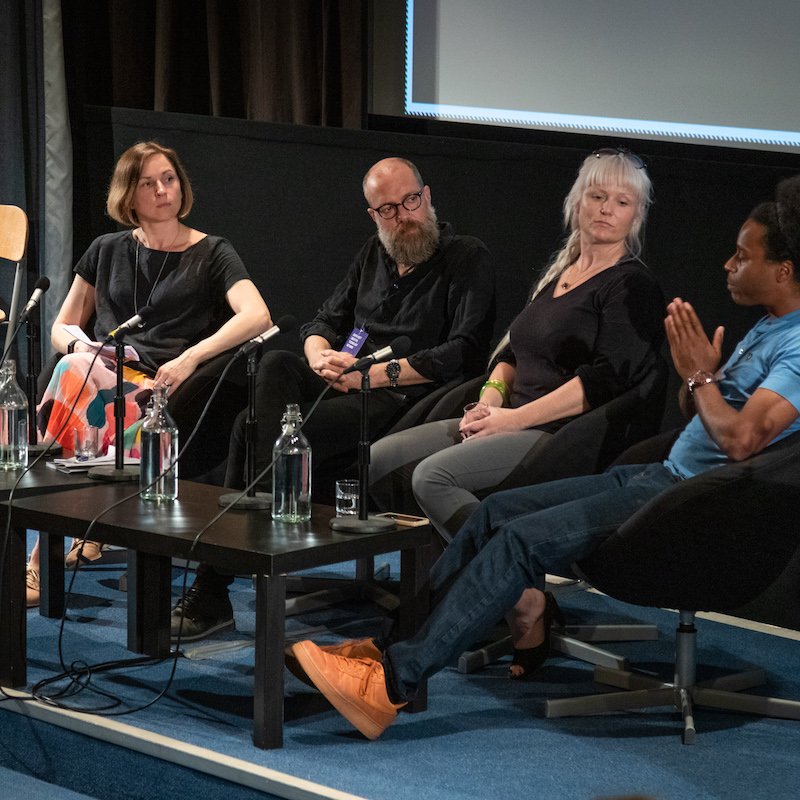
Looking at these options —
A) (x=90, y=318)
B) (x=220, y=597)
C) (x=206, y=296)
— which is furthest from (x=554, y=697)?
(x=90, y=318)

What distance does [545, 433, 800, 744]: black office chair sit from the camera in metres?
2.31

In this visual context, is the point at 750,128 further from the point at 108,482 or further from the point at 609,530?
the point at 108,482

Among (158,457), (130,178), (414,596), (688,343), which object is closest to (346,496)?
(414,596)

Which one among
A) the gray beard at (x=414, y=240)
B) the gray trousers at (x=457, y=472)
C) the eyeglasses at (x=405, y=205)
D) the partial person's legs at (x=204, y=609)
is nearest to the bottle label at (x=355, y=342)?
the gray beard at (x=414, y=240)

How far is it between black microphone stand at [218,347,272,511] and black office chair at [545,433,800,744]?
71cm

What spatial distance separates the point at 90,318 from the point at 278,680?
2.21 metres

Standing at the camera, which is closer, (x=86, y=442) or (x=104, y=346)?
(x=86, y=442)

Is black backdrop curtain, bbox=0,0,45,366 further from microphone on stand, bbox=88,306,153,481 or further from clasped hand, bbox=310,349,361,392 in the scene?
microphone on stand, bbox=88,306,153,481

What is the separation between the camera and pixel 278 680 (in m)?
2.26

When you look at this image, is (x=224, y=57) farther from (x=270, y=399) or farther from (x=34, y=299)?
(x=34, y=299)

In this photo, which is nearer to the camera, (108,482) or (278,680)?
(278,680)

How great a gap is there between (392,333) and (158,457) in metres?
1.09

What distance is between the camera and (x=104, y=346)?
143 inches

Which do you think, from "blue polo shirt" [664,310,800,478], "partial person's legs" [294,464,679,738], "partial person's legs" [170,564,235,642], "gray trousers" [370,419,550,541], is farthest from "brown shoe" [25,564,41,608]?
"blue polo shirt" [664,310,800,478]
